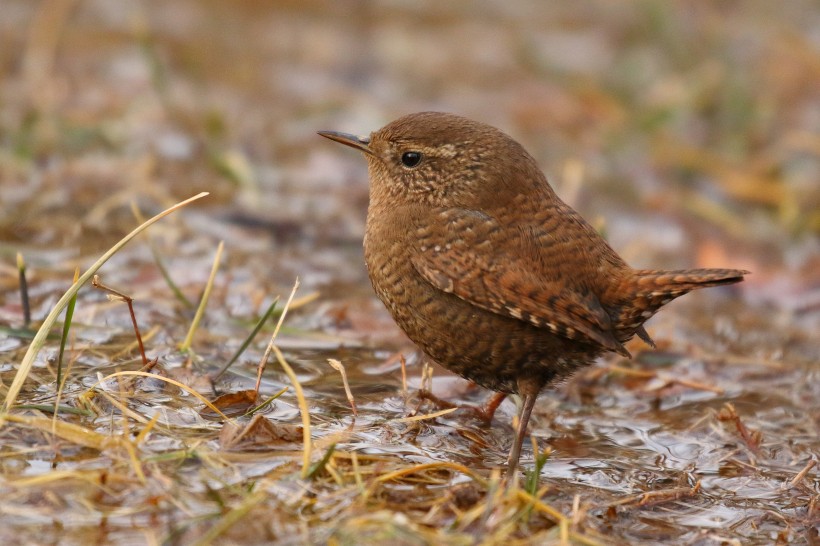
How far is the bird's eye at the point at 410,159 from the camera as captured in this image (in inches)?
173

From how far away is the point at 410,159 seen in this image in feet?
14.5

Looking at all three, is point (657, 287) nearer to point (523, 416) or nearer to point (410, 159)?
point (523, 416)

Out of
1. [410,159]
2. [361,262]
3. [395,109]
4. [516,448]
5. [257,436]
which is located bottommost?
[257,436]

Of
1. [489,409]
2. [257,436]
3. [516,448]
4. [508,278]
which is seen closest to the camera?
[257,436]

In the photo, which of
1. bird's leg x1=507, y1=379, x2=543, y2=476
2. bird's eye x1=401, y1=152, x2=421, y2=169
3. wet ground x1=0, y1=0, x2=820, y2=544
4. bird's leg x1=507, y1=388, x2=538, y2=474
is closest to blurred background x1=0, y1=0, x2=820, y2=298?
wet ground x1=0, y1=0, x2=820, y2=544

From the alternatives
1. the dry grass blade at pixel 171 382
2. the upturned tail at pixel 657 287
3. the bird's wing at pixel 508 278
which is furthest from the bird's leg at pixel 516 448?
the dry grass blade at pixel 171 382

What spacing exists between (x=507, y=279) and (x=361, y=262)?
2.43 m

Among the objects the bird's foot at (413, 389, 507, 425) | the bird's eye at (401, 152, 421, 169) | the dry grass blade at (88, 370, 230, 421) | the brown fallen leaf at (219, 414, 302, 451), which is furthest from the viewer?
the bird's eye at (401, 152, 421, 169)

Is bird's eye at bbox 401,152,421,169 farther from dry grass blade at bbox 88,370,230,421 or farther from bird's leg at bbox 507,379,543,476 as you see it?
dry grass blade at bbox 88,370,230,421

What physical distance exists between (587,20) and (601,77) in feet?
4.80

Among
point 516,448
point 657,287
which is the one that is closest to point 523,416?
point 516,448

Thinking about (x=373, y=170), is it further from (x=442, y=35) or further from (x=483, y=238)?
(x=442, y=35)

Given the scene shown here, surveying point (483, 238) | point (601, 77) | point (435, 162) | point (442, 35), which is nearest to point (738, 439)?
point (483, 238)

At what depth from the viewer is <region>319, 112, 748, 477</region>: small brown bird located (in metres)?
3.82
